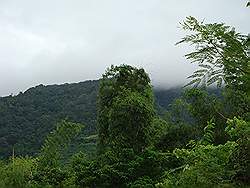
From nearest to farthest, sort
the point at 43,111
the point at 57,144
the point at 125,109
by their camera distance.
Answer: the point at 125,109, the point at 57,144, the point at 43,111

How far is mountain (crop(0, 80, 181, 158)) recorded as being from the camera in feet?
158

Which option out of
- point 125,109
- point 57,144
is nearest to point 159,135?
point 125,109

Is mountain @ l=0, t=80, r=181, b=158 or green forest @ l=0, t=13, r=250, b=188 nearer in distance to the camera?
green forest @ l=0, t=13, r=250, b=188

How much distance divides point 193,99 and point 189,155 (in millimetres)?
10909

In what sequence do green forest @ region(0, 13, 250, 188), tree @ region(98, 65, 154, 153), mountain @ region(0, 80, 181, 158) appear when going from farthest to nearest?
mountain @ region(0, 80, 181, 158) → tree @ region(98, 65, 154, 153) → green forest @ region(0, 13, 250, 188)

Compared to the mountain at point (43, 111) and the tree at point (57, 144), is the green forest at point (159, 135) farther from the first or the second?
the mountain at point (43, 111)

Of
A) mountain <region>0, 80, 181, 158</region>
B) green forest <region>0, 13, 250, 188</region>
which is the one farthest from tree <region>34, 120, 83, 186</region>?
mountain <region>0, 80, 181, 158</region>

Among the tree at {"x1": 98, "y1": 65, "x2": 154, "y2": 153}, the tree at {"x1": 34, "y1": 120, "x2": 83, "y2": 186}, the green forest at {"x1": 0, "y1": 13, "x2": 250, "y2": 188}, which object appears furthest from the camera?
the tree at {"x1": 34, "y1": 120, "x2": 83, "y2": 186}

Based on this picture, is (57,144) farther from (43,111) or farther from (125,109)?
(43,111)

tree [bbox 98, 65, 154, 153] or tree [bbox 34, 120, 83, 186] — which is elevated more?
tree [bbox 98, 65, 154, 153]

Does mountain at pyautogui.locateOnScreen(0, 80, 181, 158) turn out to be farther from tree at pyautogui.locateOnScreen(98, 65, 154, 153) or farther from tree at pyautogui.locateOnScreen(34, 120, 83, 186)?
tree at pyautogui.locateOnScreen(98, 65, 154, 153)

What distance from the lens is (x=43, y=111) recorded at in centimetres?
5947

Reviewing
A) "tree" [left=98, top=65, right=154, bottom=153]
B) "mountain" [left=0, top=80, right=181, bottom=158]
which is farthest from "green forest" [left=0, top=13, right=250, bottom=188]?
"mountain" [left=0, top=80, right=181, bottom=158]

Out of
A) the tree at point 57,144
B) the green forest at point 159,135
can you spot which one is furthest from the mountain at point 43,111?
the green forest at point 159,135
